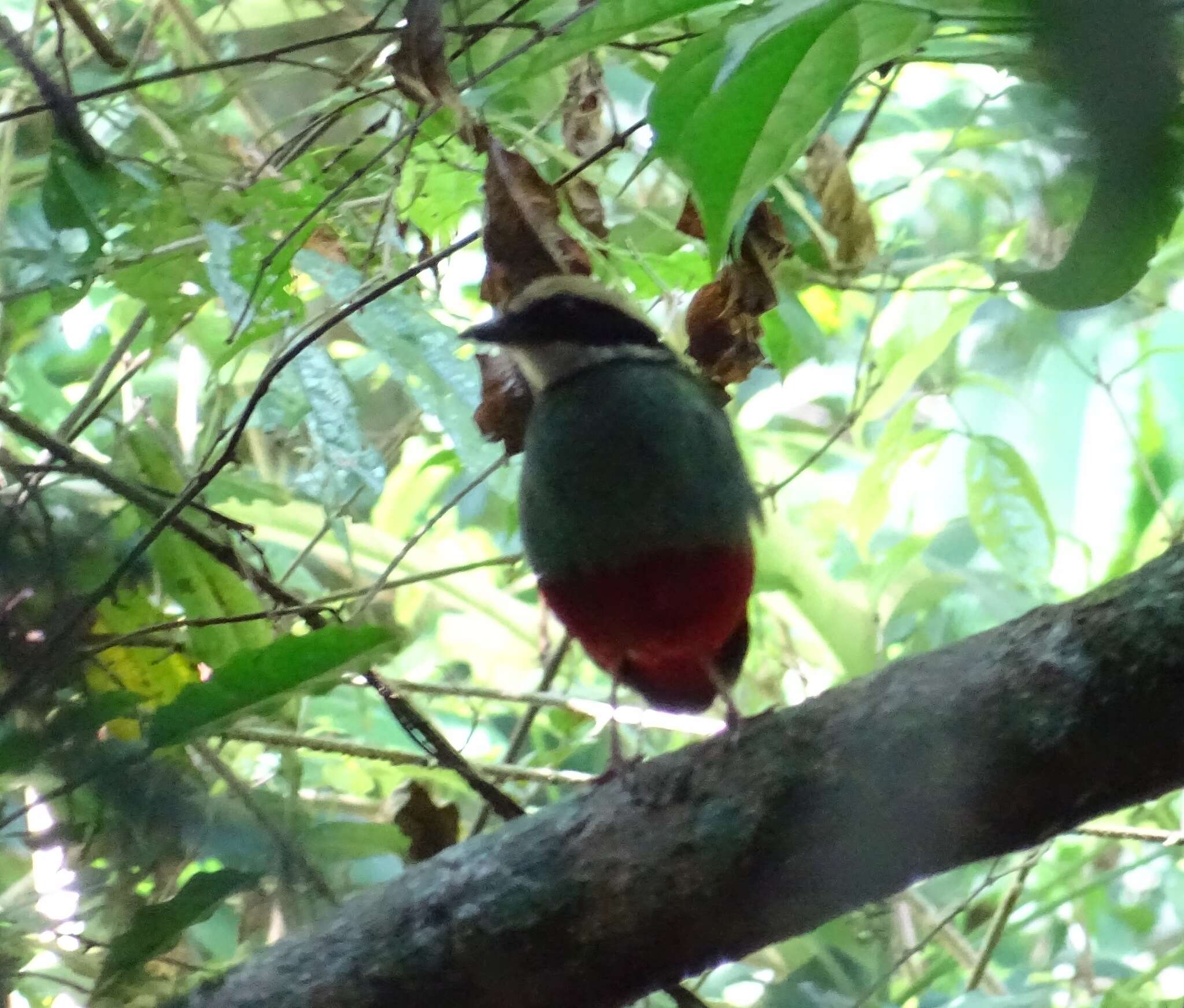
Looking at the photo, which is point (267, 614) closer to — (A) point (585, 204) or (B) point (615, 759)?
(B) point (615, 759)

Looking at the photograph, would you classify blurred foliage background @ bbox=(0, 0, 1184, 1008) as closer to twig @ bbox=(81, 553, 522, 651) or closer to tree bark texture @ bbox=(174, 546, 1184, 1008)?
twig @ bbox=(81, 553, 522, 651)

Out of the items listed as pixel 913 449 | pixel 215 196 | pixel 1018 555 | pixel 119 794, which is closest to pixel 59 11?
pixel 215 196

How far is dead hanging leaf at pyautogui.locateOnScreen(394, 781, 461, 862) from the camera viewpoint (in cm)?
163

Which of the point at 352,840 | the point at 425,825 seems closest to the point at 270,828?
the point at 352,840

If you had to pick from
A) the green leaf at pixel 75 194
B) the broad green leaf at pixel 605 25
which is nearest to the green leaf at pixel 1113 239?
the broad green leaf at pixel 605 25

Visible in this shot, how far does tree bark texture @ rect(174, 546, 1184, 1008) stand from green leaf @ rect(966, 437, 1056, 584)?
1036 mm

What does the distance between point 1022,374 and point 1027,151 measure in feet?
1.33

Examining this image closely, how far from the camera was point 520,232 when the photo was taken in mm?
1518

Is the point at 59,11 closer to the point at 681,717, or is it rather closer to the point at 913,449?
the point at 681,717

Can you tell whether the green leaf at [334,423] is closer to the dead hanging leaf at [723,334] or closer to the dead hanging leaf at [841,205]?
the dead hanging leaf at [723,334]

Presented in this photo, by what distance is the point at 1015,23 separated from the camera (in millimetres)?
358

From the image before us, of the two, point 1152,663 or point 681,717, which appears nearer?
point 1152,663

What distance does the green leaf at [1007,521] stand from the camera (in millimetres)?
2072

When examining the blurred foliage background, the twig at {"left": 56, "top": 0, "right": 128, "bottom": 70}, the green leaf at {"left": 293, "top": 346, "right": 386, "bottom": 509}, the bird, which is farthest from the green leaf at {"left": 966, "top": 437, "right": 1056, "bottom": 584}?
the twig at {"left": 56, "top": 0, "right": 128, "bottom": 70}
